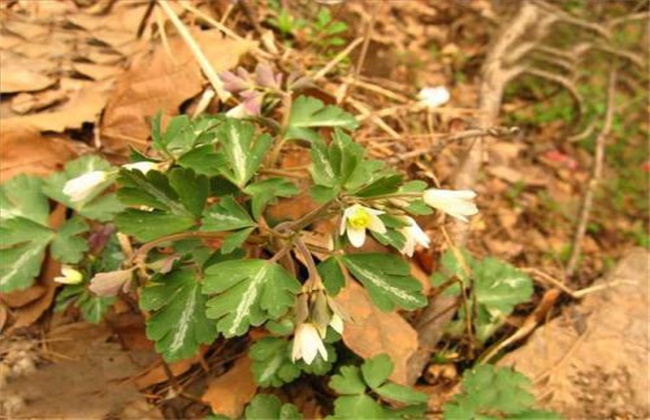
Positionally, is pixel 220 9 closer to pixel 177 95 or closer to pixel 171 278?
pixel 177 95

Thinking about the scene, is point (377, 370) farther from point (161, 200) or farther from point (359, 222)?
point (161, 200)

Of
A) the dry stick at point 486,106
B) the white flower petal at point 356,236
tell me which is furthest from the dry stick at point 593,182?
the white flower petal at point 356,236

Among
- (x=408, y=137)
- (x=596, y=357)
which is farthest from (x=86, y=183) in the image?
(x=596, y=357)

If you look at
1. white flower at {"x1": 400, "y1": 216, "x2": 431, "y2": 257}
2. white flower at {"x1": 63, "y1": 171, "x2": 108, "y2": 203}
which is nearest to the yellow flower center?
white flower at {"x1": 400, "y1": 216, "x2": 431, "y2": 257}

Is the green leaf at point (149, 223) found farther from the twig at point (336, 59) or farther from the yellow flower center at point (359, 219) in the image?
the twig at point (336, 59)

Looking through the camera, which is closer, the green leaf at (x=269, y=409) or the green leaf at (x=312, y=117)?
the green leaf at (x=269, y=409)

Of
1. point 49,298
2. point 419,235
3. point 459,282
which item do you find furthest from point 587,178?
point 49,298

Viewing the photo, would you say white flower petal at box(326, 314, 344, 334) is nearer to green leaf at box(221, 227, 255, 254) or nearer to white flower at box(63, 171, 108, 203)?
green leaf at box(221, 227, 255, 254)
